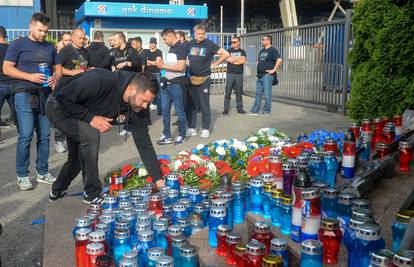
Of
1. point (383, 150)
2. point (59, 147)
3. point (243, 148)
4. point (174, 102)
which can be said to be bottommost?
point (59, 147)

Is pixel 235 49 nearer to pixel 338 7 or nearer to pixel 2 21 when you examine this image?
pixel 2 21

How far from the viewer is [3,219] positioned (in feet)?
16.1

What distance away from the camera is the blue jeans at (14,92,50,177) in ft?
18.5

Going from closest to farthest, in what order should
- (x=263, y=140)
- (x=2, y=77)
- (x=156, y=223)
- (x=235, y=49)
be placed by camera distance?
→ (x=156, y=223) → (x=263, y=140) → (x=2, y=77) → (x=235, y=49)

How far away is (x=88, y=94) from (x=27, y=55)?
189 cm

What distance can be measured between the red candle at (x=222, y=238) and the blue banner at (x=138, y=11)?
15346mm

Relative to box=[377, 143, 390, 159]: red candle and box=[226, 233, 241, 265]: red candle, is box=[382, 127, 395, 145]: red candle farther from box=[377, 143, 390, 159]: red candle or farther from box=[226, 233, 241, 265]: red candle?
box=[226, 233, 241, 265]: red candle

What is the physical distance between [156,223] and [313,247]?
45.3 inches

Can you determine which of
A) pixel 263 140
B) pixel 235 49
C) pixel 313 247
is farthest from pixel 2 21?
pixel 313 247

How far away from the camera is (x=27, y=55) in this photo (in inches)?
225

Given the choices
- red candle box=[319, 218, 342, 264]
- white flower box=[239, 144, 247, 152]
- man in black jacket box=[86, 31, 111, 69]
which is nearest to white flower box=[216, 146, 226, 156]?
white flower box=[239, 144, 247, 152]

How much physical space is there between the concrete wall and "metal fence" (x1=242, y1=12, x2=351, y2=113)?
412 inches

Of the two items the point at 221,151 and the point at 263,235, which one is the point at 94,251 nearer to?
the point at 263,235

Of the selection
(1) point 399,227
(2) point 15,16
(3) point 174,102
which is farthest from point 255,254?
(2) point 15,16
